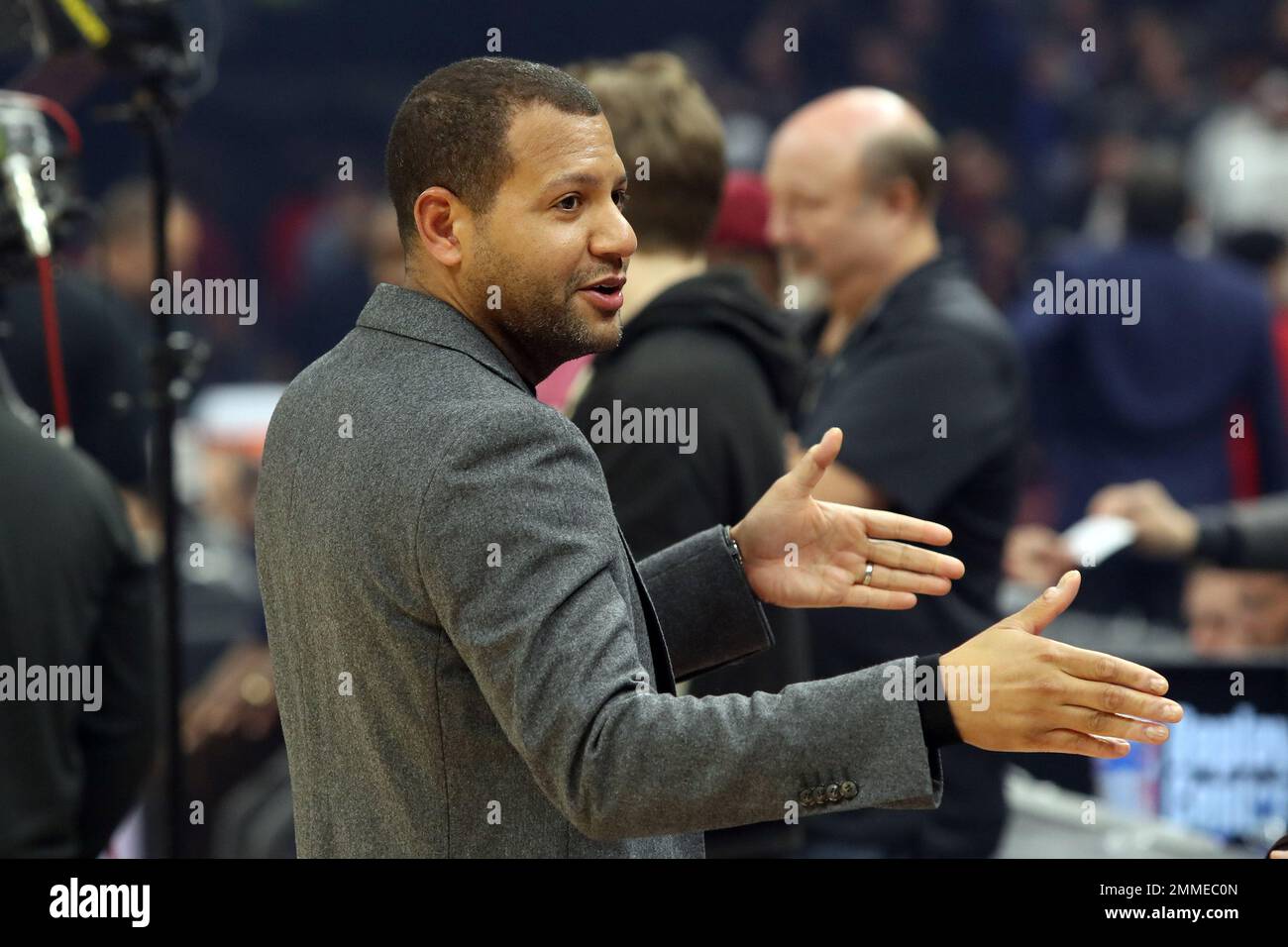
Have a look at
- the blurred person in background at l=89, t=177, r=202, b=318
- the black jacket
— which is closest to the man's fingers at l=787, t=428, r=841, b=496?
the black jacket

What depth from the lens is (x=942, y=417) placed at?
3256mm

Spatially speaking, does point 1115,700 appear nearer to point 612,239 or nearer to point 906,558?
point 906,558

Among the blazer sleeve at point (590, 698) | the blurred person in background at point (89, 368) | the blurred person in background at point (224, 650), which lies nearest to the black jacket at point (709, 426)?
the blazer sleeve at point (590, 698)

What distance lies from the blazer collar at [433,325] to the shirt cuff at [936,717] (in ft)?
1.62

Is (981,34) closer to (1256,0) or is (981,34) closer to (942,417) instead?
(1256,0)

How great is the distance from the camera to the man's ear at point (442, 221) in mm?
1800

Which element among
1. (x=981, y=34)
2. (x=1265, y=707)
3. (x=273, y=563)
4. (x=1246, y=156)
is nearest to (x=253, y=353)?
(x=981, y=34)

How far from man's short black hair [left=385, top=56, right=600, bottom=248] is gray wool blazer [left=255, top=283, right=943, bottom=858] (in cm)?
12

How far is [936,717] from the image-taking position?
1595 millimetres

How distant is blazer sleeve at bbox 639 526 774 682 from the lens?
6.83ft

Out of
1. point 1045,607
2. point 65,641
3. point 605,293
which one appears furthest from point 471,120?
point 65,641

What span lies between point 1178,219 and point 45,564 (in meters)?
3.65

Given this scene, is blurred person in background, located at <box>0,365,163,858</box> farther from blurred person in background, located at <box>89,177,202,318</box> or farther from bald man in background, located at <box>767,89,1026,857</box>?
blurred person in background, located at <box>89,177,202,318</box>

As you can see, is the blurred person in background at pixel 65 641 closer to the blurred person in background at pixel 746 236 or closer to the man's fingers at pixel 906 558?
the blurred person in background at pixel 746 236
